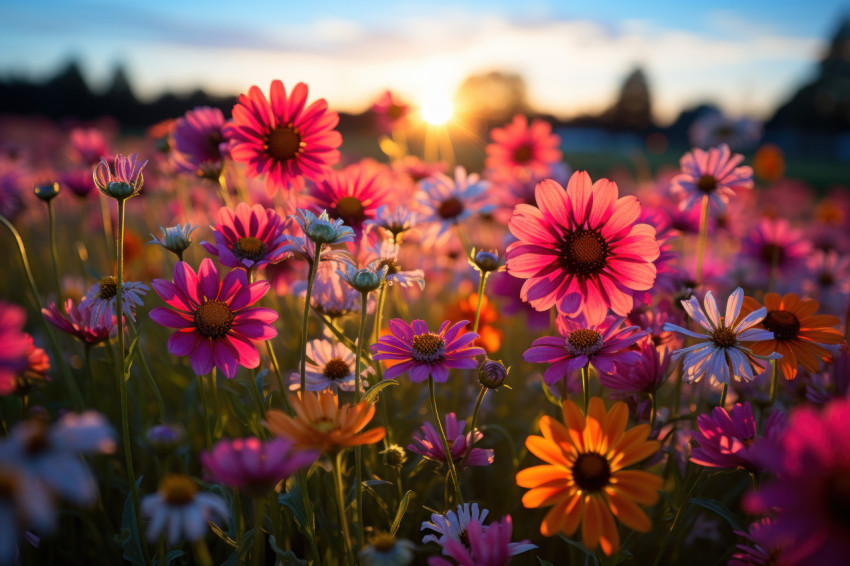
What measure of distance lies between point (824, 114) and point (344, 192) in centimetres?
3653

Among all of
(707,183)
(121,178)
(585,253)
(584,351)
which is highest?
(707,183)

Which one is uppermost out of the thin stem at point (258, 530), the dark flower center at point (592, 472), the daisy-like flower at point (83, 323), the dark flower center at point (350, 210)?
the dark flower center at point (350, 210)

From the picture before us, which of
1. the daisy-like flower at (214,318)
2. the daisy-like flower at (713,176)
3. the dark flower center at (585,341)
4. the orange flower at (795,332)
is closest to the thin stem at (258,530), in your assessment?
the daisy-like flower at (214,318)

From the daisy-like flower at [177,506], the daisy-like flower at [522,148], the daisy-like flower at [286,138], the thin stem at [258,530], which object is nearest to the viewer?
the daisy-like flower at [177,506]

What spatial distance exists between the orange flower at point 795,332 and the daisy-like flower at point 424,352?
2.34 ft

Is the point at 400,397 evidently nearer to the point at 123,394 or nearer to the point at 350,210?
the point at 350,210

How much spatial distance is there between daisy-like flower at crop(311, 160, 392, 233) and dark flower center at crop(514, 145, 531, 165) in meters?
1.70

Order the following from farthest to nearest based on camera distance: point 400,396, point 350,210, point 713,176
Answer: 1. point 400,396
2. point 713,176
3. point 350,210

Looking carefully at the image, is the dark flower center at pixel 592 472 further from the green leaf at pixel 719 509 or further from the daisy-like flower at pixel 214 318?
the daisy-like flower at pixel 214 318

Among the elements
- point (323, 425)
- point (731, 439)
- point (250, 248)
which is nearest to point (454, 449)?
point (323, 425)

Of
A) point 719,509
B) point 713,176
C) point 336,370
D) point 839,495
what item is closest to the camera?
point 839,495

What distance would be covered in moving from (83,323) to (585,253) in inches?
52.1

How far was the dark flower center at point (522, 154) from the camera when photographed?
3.26 m

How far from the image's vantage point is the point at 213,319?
1188mm
